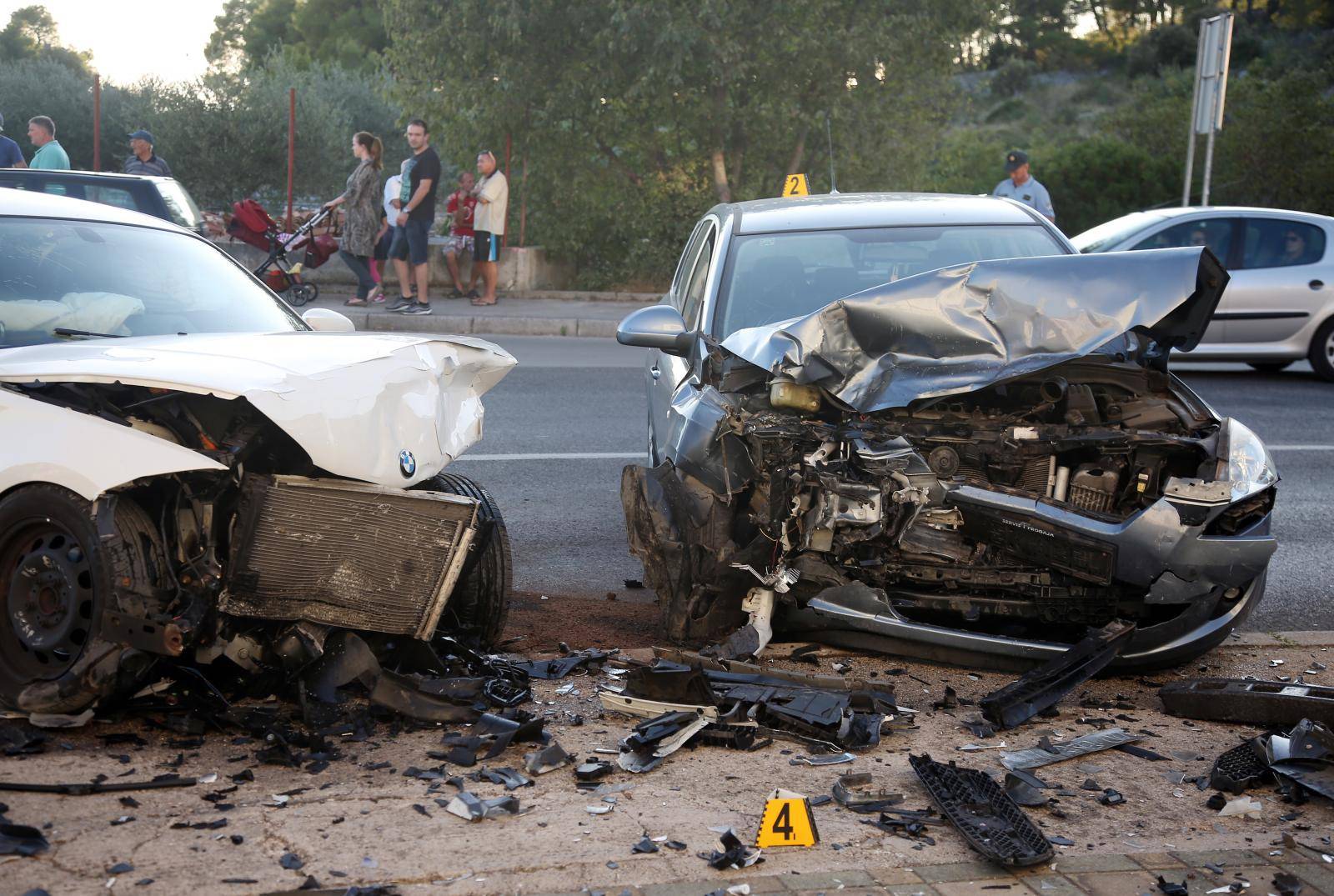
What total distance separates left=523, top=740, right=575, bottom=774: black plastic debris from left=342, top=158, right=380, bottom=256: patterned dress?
44.6ft

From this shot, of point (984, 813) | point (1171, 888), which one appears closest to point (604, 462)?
point (984, 813)

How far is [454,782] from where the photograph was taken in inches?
149

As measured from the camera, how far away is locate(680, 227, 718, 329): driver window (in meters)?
6.46

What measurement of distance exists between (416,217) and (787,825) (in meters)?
14.3

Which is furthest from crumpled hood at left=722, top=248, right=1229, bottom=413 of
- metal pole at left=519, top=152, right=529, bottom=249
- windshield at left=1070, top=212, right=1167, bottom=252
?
metal pole at left=519, top=152, right=529, bottom=249

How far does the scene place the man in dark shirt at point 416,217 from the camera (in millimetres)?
16438

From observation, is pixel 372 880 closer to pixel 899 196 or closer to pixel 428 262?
pixel 899 196

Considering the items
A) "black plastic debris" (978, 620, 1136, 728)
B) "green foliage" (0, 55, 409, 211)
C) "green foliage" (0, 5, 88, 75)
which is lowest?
"black plastic debris" (978, 620, 1136, 728)

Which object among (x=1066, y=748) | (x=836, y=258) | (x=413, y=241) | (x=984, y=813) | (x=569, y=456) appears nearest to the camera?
(x=984, y=813)

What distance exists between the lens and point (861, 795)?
3.75 meters

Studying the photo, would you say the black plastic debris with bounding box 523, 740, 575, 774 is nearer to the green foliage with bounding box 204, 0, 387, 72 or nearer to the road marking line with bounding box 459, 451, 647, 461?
the road marking line with bounding box 459, 451, 647, 461

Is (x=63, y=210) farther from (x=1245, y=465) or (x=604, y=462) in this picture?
(x=1245, y=465)

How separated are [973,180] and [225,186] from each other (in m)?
16.3

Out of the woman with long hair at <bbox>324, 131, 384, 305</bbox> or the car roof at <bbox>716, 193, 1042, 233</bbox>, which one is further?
the woman with long hair at <bbox>324, 131, 384, 305</bbox>
